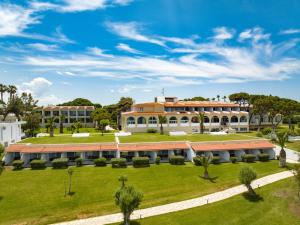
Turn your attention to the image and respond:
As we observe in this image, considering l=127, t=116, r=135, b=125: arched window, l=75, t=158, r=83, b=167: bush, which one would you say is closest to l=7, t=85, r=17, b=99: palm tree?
l=127, t=116, r=135, b=125: arched window

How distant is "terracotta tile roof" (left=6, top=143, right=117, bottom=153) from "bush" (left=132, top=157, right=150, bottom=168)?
4560mm

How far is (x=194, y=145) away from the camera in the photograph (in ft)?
171

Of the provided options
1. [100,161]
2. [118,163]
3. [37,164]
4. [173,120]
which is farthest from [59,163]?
[173,120]

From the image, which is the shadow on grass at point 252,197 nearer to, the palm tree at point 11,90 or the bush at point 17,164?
the bush at point 17,164

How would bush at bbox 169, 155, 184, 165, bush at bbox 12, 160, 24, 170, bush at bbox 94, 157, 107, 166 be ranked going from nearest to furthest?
bush at bbox 12, 160, 24, 170
bush at bbox 94, 157, 107, 166
bush at bbox 169, 155, 184, 165

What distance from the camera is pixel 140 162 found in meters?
47.4

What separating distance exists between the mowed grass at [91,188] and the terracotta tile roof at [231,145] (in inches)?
140

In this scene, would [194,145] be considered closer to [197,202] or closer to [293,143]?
[197,202]

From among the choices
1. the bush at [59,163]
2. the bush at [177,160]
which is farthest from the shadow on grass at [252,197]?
the bush at [59,163]

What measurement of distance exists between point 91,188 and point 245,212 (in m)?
19.4

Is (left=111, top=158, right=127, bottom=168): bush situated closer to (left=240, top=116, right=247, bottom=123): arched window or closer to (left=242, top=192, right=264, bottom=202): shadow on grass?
(left=242, top=192, right=264, bottom=202): shadow on grass

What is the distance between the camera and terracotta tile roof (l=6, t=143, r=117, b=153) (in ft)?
159

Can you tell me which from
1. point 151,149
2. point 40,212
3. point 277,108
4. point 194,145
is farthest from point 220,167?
point 277,108

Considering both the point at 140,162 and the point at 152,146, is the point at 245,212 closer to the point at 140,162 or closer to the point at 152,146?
the point at 140,162
